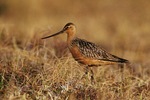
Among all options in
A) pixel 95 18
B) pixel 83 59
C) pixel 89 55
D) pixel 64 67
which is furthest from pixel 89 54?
pixel 95 18

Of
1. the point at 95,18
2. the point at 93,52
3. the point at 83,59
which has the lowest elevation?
the point at 83,59

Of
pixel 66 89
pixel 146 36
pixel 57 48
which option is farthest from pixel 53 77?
pixel 146 36

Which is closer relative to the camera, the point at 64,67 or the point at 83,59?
the point at 64,67

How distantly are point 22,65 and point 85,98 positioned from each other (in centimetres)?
143

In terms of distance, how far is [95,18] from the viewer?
71.0 feet

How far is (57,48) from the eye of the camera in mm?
11781

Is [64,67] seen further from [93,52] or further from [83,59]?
[93,52]

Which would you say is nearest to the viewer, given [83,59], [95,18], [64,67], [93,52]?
[64,67]

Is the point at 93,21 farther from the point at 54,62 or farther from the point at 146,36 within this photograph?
the point at 54,62

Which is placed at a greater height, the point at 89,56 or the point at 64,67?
the point at 89,56

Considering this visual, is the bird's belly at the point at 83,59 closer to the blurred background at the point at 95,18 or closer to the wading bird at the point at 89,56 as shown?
the wading bird at the point at 89,56

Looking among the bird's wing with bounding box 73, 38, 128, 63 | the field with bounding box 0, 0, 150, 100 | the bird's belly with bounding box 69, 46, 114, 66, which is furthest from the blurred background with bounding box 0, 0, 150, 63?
the bird's belly with bounding box 69, 46, 114, 66

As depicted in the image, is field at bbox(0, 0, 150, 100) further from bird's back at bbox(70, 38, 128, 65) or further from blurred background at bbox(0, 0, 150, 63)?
bird's back at bbox(70, 38, 128, 65)

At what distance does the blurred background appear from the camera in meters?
17.1
